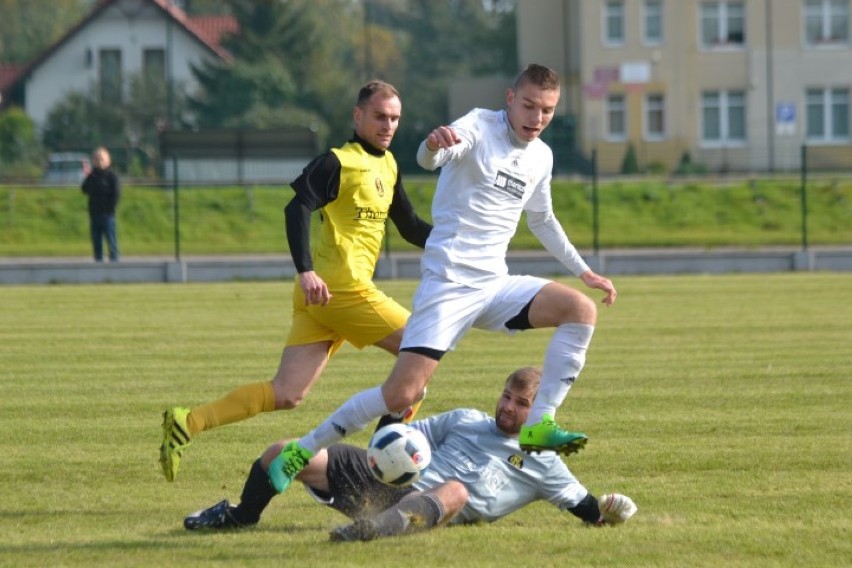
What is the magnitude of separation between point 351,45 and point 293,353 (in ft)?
349

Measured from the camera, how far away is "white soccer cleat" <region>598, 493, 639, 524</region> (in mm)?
7062

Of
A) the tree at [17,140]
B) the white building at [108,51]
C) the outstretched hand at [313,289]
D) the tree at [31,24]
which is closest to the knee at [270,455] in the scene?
the outstretched hand at [313,289]

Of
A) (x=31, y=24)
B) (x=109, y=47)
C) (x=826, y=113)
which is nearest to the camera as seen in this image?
(x=826, y=113)

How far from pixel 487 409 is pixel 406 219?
9.75ft

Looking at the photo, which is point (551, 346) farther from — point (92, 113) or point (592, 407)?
point (92, 113)

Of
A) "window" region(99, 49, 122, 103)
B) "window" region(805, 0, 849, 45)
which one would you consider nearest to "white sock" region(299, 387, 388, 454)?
"window" region(805, 0, 849, 45)

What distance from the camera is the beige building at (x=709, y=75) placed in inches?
2279

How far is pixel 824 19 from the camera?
58000 millimetres

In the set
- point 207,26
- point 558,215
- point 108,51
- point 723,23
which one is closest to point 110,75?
point 108,51

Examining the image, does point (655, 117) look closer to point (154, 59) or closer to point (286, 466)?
point (154, 59)

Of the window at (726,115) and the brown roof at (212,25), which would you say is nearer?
the window at (726,115)

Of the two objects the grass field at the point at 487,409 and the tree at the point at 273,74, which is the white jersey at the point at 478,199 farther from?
the tree at the point at 273,74

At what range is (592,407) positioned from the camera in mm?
10922

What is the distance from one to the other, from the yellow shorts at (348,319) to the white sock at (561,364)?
955mm
